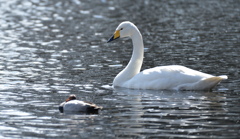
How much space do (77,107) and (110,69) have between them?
5705 millimetres

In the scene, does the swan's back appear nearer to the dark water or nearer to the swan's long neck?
the dark water

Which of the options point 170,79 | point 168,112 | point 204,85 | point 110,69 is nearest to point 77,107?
point 168,112

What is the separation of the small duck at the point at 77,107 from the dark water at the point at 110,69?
0.74ft

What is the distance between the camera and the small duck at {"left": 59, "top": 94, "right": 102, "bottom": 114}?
11.8m

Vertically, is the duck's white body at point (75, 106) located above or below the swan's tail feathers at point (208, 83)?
above

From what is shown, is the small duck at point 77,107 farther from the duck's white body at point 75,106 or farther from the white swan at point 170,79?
the white swan at point 170,79

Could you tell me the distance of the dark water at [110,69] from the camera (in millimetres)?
10664

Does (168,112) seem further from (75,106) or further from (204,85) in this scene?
(204,85)

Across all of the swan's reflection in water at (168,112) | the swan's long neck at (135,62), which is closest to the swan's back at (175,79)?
the swan's reflection in water at (168,112)

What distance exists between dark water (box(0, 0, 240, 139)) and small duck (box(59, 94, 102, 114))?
225 mm

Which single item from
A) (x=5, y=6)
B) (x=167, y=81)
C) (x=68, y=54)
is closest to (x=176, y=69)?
(x=167, y=81)

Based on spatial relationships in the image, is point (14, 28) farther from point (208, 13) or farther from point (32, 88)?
point (32, 88)

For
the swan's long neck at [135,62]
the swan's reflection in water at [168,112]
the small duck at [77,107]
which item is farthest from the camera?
the swan's long neck at [135,62]

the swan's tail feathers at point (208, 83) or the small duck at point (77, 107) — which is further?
the swan's tail feathers at point (208, 83)
